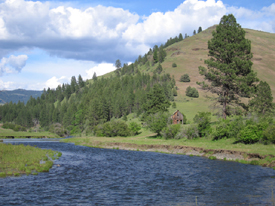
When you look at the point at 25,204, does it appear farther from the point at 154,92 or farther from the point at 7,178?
the point at 154,92

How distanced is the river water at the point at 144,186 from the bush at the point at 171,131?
99.4 ft

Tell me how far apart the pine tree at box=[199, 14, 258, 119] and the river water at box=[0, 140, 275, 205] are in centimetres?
2809

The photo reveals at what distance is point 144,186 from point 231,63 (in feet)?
135

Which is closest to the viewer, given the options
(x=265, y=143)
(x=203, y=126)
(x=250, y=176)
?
(x=250, y=176)

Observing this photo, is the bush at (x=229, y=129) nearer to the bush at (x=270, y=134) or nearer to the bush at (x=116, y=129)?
the bush at (x=270, y=134)

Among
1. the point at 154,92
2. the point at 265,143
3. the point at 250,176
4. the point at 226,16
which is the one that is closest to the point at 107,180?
the point at 250,176

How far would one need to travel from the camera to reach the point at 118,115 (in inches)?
5408

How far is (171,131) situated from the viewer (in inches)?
2432

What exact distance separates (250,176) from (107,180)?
14407 millimetres

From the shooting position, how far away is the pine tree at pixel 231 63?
52656mm

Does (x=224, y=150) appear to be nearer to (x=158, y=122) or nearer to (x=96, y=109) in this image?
(x=158, y=122)

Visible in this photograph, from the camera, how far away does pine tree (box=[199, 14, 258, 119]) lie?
2073 inches

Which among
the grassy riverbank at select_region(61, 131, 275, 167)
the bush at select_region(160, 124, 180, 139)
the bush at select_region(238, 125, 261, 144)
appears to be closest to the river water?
the grassy riverbank at select_region(61, 131, 275, 167)

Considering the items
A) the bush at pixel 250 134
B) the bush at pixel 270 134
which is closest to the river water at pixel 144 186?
the bush at pixel 270 134
